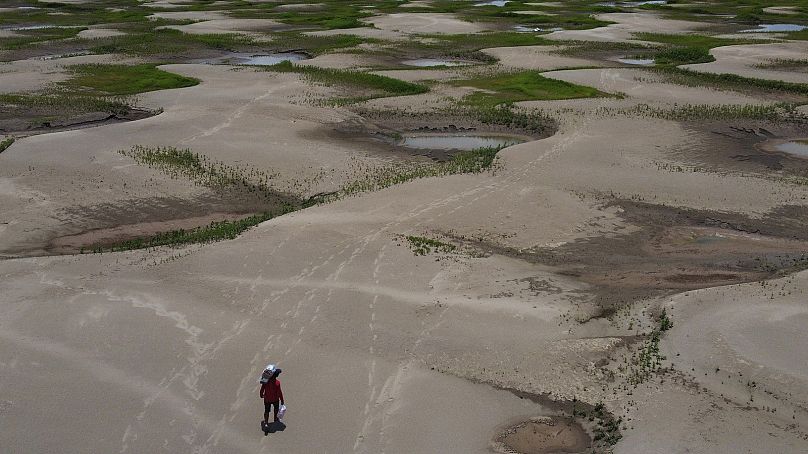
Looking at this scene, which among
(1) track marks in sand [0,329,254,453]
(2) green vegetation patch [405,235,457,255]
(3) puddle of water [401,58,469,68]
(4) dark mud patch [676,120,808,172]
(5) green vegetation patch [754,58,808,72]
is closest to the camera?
(1) track marks in sand [0,329,254,453]

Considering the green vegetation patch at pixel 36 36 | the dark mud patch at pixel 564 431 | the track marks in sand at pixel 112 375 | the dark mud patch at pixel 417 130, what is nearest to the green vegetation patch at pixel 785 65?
the dark mud patch at pixel 417 130

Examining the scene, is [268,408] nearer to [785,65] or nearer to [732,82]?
[732,82]

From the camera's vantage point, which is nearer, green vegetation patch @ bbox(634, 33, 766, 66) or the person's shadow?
the person's shadow

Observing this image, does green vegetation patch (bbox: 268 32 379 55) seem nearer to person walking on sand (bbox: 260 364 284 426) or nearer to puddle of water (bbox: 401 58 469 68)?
puddle of water (bbox: 401 58 469 68)

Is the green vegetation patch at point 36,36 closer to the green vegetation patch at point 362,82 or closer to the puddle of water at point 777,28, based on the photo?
the green vegetation patch at point 362,82

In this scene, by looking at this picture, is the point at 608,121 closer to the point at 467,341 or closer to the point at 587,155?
the point at 587,155

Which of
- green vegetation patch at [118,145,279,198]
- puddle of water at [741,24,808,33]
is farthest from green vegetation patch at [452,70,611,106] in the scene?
puddle of water at [741,24,808,33]

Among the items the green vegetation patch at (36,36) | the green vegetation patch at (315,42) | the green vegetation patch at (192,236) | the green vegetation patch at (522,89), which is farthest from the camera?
the green vegetation patch at (36,36)

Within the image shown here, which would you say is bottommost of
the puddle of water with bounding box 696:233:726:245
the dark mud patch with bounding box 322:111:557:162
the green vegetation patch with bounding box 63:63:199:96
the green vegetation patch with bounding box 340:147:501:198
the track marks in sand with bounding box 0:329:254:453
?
the puddle of water with bounding box 696:233:726:245
